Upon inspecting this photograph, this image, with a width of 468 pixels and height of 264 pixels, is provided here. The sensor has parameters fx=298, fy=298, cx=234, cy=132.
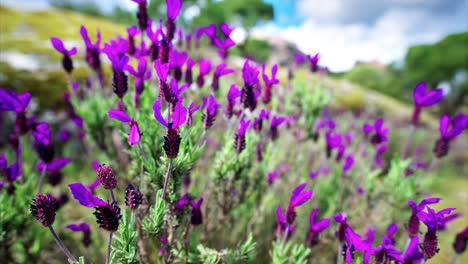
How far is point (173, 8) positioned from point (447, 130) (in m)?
1.63

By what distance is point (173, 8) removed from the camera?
1389mm

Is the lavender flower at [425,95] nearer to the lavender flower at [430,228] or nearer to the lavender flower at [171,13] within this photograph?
the lavender flower at [430,228]

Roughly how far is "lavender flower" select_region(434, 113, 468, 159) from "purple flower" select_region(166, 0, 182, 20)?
1510 mm

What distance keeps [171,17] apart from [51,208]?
0.98 metres

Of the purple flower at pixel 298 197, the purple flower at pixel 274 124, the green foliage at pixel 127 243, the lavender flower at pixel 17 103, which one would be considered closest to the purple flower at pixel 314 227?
the purple flower at pixel 298 197

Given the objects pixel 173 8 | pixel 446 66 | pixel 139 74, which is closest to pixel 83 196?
pixel 139 74

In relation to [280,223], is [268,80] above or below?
above

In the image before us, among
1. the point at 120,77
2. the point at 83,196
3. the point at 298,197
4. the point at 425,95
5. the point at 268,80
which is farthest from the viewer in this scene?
the point at 425,95

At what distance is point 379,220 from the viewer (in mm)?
2471

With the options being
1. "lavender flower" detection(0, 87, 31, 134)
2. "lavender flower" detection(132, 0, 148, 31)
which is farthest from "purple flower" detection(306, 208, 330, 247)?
"lavender flower" detection(0, 87, 31, 134)

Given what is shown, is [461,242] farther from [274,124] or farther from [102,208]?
[102,208]

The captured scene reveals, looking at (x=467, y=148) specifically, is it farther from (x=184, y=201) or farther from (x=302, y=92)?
(x=184, y=201)

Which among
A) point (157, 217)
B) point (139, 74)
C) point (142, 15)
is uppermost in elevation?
point (142, 15)

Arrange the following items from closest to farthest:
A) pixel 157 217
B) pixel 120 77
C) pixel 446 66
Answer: pixel 157 217 < pixel 120 77 < pixel 446 66
